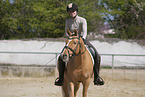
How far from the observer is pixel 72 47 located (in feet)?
17.7

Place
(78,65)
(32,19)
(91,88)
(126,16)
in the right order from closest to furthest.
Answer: (78,65) → (91,88) → (32,19) → (126,16)

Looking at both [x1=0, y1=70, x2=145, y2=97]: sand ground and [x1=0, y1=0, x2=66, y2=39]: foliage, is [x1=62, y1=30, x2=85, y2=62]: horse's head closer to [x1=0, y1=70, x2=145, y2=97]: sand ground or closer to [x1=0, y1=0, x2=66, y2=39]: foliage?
[x1=0, y1=70, x2=145, y2=97]: sand ground

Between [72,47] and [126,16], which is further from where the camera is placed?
[126,16]

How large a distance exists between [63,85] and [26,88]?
5.12 m

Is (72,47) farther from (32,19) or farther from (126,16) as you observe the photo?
(126,16)

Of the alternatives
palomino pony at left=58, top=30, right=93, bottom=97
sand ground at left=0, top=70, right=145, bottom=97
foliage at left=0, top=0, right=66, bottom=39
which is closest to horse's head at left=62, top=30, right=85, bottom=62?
palomino pony at left=58, top=30, right=93, bottom=97

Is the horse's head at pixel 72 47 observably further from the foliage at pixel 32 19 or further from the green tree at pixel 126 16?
the green tree at pixel 126 16

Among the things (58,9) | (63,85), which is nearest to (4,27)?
(58,9)

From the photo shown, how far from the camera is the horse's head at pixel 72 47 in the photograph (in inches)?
202

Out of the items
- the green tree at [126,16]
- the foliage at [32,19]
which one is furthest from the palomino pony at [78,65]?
the green tree at [126,16]

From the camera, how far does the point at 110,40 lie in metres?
17.0

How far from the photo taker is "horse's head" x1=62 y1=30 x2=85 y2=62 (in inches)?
202

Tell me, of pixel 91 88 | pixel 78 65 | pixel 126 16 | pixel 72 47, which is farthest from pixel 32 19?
pixel 72 47

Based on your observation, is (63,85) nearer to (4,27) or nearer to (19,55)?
(19,55)
